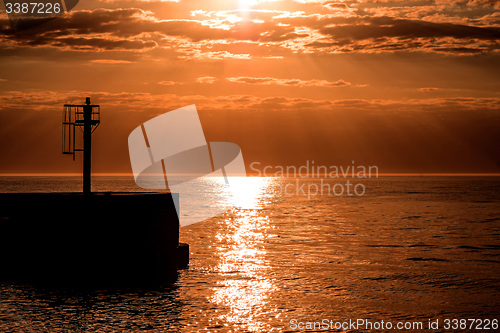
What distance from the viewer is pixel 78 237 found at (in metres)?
26.0

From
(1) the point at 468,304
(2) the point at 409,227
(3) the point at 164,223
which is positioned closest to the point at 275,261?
(3) the point at 164,223

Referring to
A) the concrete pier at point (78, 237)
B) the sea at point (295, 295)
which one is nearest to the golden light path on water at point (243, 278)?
the sea at point (295, 295)

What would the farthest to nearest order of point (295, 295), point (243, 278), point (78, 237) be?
1. point (243, 278)
2. point (295, 295)
3. point (78, 237)

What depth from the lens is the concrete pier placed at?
25.9 metres

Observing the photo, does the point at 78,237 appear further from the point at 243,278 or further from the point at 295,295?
the point at 295,295

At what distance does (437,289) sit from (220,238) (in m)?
27.2

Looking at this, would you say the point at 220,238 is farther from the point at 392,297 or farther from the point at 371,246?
the point at 392,297

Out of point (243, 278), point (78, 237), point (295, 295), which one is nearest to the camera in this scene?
point (78, 237)

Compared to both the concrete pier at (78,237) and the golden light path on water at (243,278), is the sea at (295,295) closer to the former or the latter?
the golden light path on water at (243,278)

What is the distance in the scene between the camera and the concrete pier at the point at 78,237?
25.9 meters

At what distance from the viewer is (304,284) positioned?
28969 mm

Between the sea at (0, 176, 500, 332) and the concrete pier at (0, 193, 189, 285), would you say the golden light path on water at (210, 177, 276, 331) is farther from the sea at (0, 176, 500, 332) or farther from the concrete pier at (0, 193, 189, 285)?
the concrete pier at (0, 193, 189, 285)

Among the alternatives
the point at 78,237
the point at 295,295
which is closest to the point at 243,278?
the point at 295,295

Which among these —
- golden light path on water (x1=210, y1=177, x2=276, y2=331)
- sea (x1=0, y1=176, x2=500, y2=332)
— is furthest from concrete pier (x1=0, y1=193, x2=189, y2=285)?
golden light path on water (x1=210, y1=177, x2=276, y2=331)
